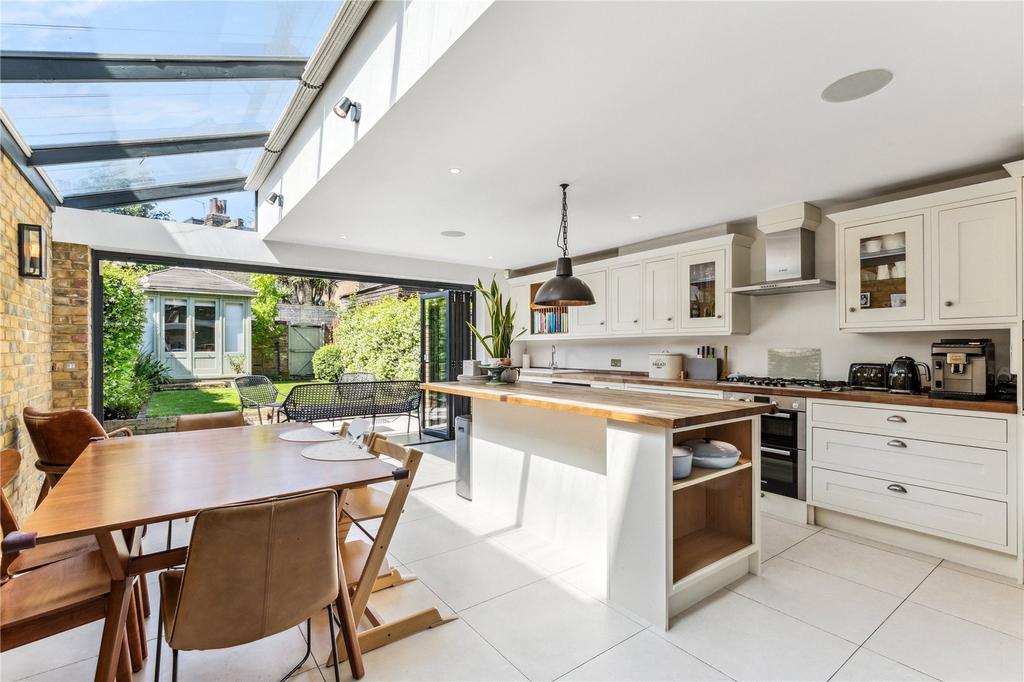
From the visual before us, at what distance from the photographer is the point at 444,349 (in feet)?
21.6

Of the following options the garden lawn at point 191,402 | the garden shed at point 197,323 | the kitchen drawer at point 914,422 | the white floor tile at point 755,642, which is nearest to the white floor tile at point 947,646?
the white floor tile at point 755,642

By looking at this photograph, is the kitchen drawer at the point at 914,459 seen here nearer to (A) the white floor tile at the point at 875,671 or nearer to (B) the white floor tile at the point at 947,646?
(B) the white floor tile at the point at 947,646

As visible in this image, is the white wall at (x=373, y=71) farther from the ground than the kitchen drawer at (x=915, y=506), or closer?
farther from the ground

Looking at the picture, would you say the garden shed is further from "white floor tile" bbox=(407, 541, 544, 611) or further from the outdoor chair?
"white floor tile" bbox=(407, 541, 544, 611)

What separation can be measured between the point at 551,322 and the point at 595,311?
816mm

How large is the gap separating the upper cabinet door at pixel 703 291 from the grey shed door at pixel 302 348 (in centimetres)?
883

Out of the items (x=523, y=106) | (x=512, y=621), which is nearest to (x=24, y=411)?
(x=512, y=621)

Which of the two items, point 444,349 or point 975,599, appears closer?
point 975,599

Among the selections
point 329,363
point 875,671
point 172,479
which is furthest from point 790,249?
point 329,363

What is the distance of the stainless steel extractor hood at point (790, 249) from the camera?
3.65 meters

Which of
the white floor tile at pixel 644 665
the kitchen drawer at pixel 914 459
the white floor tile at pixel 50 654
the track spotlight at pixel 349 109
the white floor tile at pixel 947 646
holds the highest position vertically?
Result: the track spotlight at pixel 349 109

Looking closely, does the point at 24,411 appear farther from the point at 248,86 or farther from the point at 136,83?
the point at 248,86

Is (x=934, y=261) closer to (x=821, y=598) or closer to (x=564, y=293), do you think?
(x=821, y=598)

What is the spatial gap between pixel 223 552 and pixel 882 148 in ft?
Result: 12.1
